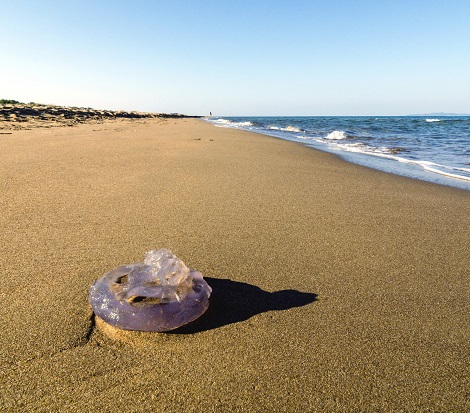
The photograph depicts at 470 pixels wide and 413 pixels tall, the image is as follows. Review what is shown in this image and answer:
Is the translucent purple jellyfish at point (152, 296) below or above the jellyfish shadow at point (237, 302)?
above

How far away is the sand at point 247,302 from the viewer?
110 cm

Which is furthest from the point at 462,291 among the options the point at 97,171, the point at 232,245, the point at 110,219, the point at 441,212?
the point at 97,171

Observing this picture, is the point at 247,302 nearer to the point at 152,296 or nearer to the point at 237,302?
the point at 237,302

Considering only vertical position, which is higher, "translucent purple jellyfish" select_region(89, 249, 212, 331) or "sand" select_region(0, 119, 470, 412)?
"translucent purple jellyfish" select_region(89, 249, 212, 331)

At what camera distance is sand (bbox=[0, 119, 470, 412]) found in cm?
110

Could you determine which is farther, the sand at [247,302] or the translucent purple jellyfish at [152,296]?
the translucent purple jellyfish at [152,296]

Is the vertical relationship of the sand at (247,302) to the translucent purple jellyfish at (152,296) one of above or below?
below

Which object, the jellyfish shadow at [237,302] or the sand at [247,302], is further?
the jellyfish shadow at [237,302]

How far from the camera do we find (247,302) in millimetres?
1595

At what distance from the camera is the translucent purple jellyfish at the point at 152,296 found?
135cm

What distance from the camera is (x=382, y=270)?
6.40 ft

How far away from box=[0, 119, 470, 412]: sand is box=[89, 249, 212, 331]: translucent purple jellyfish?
0.05 m

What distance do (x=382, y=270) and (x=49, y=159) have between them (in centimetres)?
473

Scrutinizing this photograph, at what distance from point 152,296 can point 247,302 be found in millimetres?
458
